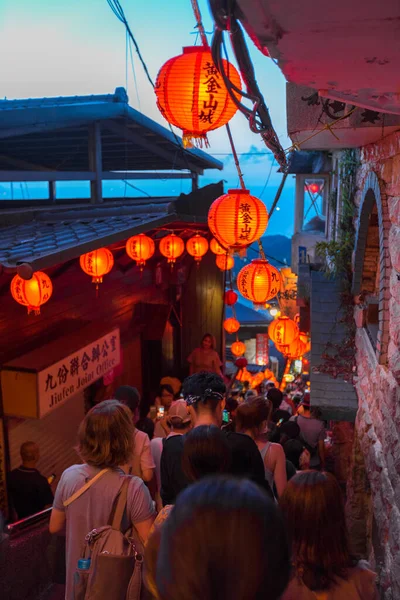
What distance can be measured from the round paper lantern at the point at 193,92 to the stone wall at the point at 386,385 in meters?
1.73

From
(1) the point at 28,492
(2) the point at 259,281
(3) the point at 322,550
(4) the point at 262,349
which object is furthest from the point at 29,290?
(4) the point at 262,349

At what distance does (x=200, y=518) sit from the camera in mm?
1553

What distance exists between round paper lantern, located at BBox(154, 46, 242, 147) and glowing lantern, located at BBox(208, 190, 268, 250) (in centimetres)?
171

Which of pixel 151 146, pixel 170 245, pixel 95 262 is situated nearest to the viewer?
pixel 95 262

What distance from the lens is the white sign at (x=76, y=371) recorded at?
7297 millimetres

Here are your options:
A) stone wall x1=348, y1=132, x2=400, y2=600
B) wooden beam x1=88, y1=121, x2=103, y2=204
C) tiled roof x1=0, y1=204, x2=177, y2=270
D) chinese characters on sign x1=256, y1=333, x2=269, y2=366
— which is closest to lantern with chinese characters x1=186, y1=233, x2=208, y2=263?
tiled roof x1=0, y1=204, x2=177, y2=270

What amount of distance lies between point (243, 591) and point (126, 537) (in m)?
1.81

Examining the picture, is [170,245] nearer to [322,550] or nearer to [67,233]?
[67,233]

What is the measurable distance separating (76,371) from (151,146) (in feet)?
28.7

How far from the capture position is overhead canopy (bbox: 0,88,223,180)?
10781 mm

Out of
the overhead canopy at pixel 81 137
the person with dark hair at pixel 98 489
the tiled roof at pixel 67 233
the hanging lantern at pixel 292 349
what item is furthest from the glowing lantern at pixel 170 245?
the person with dark hair at pixel 98 489

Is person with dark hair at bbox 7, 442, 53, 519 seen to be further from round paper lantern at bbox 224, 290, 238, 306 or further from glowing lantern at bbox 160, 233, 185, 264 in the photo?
round paper lantern at bbox 224, 290, 238, 306

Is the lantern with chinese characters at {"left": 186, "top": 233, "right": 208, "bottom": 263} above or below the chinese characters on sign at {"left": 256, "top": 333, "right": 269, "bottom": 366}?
above

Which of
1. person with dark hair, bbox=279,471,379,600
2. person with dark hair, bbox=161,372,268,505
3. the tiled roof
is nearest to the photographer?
person with dark hair, bbox=279,471,379,600
